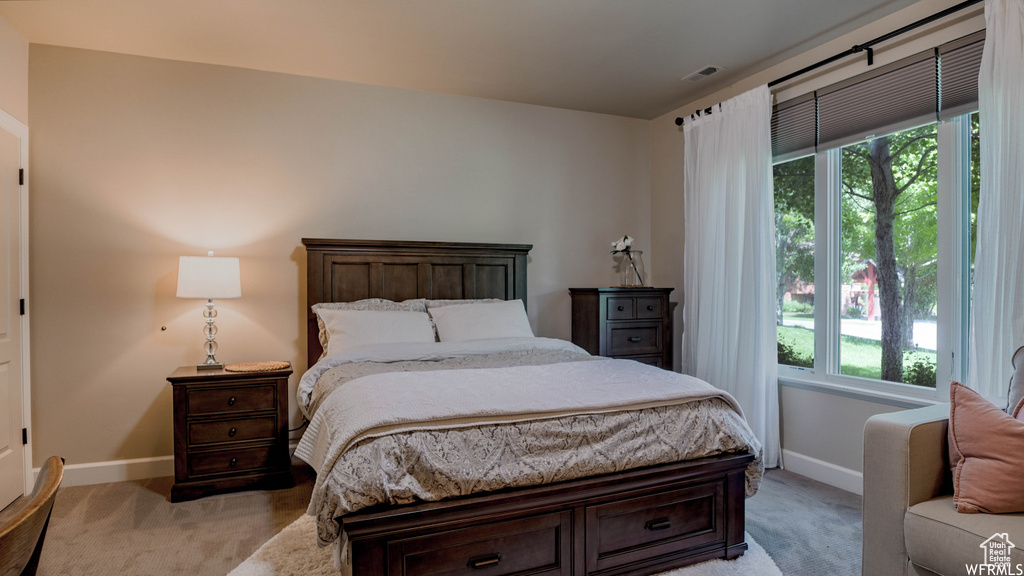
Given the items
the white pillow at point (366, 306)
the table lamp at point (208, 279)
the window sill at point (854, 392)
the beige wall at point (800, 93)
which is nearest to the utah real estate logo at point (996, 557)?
the window sill at point (854, 392)

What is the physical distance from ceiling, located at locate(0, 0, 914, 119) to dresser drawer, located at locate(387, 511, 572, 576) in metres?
2.43

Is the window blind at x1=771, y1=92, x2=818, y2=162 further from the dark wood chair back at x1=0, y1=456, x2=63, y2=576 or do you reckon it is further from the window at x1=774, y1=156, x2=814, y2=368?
the dark wood chair back at x1=0, y1=456, x2=63, y2=576

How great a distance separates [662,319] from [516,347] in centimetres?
145

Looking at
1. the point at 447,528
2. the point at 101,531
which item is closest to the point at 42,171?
the point at 101,531

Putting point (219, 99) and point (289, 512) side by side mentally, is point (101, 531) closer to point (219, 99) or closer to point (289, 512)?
point (289, 512)

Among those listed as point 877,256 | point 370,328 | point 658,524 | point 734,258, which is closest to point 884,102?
point 877,256

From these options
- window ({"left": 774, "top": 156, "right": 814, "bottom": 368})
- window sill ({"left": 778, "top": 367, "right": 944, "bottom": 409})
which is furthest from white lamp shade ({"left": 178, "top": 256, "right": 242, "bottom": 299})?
window sill ({"left": 778, "top": 367, "right": 944, "bottom": 409})

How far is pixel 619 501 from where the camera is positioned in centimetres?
198

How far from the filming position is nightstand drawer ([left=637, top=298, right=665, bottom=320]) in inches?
158

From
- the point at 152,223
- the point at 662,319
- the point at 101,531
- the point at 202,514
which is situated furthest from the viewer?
the point at 662,319

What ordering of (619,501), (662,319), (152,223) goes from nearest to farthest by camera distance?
(619,501)
(152,223)
(662,319)

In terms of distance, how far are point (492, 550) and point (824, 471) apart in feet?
7.65

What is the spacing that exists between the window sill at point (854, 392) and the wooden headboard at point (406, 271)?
1913 millimetres

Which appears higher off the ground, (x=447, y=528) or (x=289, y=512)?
(x=447, y=528)
